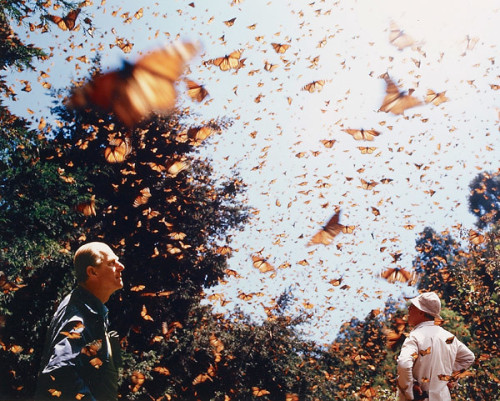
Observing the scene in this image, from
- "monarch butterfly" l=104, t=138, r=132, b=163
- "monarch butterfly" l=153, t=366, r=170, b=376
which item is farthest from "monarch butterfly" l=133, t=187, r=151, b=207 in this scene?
"monarch butterfly" l=153, t=366, r=170, b=376

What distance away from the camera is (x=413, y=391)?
2734 millimetres

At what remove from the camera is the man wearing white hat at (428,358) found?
270 cm

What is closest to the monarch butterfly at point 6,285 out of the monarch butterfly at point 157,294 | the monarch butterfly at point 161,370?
the monarch butterfly at point 157,294

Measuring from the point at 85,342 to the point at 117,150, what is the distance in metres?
13.4

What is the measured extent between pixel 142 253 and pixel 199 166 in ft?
18.3

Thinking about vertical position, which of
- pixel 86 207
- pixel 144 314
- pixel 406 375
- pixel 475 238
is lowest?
pixel 475 238

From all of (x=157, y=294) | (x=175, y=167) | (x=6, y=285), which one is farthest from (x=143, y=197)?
(x=6, y=285)

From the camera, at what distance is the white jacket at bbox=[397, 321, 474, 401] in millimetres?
2680

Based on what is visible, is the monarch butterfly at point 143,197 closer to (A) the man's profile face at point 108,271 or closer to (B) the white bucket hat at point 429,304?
(A) the man's profile face at point 108,271

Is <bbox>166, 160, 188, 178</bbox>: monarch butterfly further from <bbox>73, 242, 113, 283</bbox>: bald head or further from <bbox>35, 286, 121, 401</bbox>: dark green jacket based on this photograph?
<bbox>35, 286, 121, 401</bbox>: dark green jacket

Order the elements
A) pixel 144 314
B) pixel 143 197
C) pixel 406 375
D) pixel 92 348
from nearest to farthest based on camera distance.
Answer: pixel 92 348 → pixel 406 375 → pixel 144 314 → pixel 143 197

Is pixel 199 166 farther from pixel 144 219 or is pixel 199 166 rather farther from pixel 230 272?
pixel 230 272

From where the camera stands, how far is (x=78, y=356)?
172 centimetres

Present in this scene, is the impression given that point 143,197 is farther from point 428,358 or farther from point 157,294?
point 428,358
